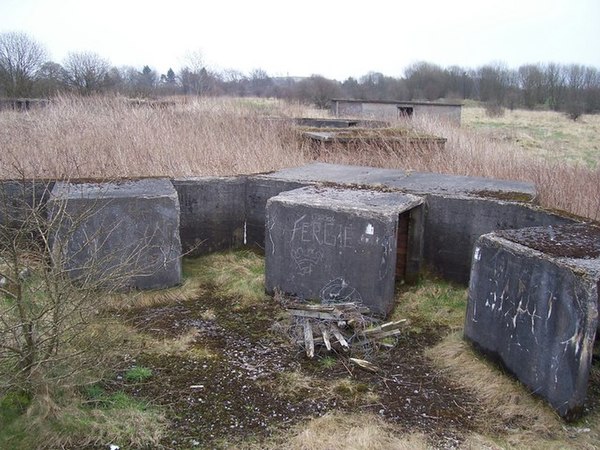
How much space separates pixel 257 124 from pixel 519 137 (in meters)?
14.4

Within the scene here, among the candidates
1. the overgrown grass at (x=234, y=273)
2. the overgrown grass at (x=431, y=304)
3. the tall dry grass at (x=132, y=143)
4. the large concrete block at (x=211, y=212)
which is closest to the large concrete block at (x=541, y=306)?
the overgrown grass at (x=431, y=304)

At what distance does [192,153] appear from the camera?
25.8ft

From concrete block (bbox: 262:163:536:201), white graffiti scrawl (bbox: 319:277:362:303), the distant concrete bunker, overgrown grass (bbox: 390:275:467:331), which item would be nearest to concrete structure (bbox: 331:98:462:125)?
concrete block (bbox: 262:163:536:201)

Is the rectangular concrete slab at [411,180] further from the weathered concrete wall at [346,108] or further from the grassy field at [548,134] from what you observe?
the weathered concrete wall at [346,108]

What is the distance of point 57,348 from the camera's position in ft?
10.5

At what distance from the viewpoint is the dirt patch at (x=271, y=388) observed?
3264 millimetres

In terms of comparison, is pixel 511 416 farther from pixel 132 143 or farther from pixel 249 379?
pixel 132 143

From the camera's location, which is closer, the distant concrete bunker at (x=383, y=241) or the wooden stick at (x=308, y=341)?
the distant concrete bunker at (x=383, y=241)

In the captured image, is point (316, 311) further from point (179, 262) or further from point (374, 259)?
point (179, 262)

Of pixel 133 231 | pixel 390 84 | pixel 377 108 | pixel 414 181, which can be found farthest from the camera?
pixel 390 84

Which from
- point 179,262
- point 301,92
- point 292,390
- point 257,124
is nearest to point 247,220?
point 179,262

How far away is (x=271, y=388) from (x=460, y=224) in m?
2.76

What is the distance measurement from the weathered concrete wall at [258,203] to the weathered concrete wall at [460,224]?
5.94 ft

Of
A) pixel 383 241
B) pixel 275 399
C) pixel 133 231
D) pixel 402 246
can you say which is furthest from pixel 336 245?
pixel 133 231
